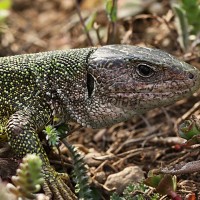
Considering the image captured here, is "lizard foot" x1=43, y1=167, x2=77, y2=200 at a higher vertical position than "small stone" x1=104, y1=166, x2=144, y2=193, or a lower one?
higher

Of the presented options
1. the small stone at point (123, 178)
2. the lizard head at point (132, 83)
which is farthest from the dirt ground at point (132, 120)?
the lizard head at point (132, 83)

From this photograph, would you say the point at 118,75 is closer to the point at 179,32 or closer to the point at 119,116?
the point at 119,116

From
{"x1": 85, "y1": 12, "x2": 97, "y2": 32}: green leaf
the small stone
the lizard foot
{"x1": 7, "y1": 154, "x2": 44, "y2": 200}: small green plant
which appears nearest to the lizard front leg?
the lizard foot

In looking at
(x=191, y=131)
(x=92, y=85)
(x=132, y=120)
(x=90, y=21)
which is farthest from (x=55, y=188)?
(x=90, y=21)

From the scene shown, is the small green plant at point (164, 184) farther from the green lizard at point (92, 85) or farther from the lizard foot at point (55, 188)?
the green lizard at point (92, 85)

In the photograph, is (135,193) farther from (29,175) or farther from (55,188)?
(29,175)

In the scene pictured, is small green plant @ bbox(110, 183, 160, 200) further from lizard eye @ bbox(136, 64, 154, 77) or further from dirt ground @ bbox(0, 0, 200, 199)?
lizard eye @ bbox(136, 64, 154, 77)
